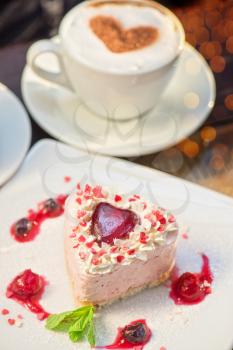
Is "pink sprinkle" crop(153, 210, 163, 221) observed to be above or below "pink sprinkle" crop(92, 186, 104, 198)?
below

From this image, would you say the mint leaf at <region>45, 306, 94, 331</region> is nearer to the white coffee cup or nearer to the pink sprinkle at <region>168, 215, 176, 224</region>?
the pink sprinkle at <region>168, 215, 176, 224</region>

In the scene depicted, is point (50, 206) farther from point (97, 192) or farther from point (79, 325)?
point (79, 325)

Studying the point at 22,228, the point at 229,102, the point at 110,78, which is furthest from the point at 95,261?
the point at 229,102

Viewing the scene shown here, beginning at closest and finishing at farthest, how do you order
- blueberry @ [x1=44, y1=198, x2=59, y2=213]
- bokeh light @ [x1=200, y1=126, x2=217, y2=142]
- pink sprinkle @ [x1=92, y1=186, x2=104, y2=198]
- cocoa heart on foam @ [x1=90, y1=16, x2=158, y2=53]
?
pink sprinkle @ [x1=92, y1=186, x2=104, y2=198]
blueberry @ [x1=44, y1=198, x2=59, y2=213]
cocoa heart on foam @ [x1=90, y1=16, x2=158, y2=53]
bokeh light @ [x1=200, y1=126, x2=217, y2=142]

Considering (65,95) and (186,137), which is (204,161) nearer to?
(186,137)

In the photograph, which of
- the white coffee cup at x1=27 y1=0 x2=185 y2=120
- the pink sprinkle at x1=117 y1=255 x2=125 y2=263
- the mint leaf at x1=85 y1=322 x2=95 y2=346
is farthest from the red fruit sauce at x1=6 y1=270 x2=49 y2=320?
the white coffee cup at x1=27 y1=0 x2=185 y2=120

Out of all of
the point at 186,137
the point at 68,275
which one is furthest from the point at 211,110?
the point at 68,275

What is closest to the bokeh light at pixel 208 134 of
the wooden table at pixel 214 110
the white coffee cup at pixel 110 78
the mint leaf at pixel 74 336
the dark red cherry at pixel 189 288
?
the wooden table at pixel 214 110
